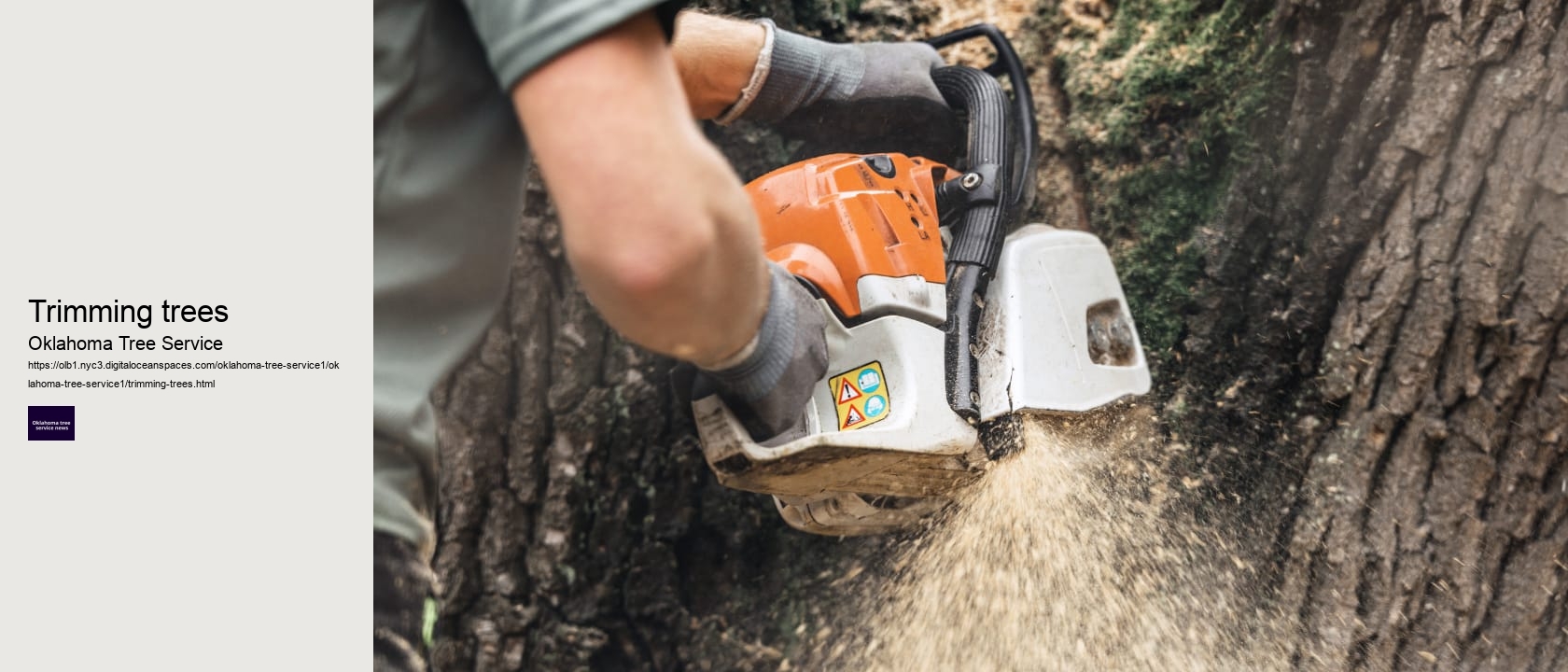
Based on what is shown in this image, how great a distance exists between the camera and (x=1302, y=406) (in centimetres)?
216

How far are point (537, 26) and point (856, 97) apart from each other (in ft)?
3.89

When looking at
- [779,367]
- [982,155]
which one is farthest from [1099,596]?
[779,367]

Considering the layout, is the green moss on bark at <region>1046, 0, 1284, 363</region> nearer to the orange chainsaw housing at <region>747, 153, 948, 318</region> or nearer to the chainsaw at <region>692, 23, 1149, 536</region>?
the chainsaw at <region>692, 23, 1149, 536</region>

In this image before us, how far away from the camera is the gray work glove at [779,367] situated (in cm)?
151

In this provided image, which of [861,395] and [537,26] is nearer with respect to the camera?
[537,26]

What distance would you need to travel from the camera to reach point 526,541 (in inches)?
90.7

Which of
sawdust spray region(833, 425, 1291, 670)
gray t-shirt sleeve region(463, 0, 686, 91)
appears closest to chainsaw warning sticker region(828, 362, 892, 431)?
sawdust spray region(833, 425, 1291, 670)

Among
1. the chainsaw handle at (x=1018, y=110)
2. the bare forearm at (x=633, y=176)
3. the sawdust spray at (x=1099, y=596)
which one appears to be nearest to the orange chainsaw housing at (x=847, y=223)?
the chainsaw handle at (x=1018, y=110)

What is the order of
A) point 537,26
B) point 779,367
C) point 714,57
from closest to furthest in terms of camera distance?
point 537,26, point 779,367, point 714,57

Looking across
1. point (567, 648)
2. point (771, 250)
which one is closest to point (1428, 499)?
point (771, 250)

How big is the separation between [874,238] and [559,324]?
760 mm
